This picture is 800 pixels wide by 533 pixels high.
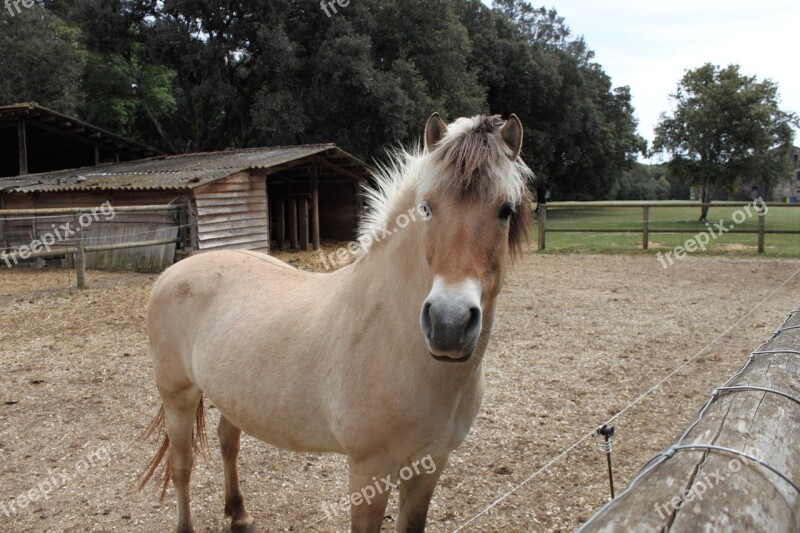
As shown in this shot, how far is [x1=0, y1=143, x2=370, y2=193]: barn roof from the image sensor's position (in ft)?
45.7

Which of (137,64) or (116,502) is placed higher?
(137,64)

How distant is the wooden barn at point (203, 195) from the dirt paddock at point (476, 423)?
436 centimetres

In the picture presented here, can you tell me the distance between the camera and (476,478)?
11.5 ft

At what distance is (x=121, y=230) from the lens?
13.5 meters

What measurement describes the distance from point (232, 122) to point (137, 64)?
18.0 ft

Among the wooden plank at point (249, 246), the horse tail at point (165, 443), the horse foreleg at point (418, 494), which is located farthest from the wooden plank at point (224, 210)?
the horse foreleg at point (418, 494)

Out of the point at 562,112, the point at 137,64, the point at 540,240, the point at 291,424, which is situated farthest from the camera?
the point at 562,112

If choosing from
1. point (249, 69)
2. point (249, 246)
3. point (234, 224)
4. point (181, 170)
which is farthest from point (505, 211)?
point (249, 69)

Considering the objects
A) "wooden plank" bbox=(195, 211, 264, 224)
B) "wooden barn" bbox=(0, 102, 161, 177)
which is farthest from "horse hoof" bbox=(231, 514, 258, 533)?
"wooden barn" bbox=(0, 102, 161, 177)

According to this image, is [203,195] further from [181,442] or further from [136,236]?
[181,442]

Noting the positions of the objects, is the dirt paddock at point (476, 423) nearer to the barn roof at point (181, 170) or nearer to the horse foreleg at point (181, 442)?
the horse foreleg at point (181, 442)

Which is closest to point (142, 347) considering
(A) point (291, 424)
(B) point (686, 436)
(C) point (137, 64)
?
(A) point (291, 424)

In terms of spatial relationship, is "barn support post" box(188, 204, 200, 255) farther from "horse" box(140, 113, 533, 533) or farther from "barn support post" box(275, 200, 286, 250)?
"horse" box(140, 113, 533, 533)

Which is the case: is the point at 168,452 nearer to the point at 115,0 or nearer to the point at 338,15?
the point at 338,15
